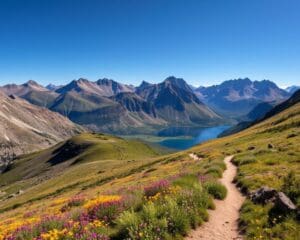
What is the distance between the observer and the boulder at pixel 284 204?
37.8 ft

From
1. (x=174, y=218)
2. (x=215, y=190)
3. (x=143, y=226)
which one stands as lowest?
(x=215, y=190)

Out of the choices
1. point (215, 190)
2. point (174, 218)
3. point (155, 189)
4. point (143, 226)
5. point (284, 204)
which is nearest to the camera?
point (143, 226)

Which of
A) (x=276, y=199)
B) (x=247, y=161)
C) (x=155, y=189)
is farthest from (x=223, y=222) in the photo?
(x=247, y=161)

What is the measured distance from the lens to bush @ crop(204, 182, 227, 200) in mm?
16062

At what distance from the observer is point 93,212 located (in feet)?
41.9

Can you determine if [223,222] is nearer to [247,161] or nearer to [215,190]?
[215,190]

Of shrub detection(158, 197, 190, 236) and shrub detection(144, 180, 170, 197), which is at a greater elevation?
shrub detection(144, 180, 170, 197)

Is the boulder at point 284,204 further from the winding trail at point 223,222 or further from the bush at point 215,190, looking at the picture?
the bush at point 215,190

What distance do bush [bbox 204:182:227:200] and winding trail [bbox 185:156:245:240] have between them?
30 centimetres

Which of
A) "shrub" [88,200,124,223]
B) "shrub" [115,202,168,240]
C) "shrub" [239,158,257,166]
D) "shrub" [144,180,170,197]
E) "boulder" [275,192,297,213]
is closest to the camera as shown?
"shrub" [115,202,168,240]

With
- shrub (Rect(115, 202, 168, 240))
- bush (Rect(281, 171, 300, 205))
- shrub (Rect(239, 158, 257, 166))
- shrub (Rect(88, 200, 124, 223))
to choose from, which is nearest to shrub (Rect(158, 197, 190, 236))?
shrub (Rect(115, 202, 168, 240))

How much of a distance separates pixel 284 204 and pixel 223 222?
104 inches

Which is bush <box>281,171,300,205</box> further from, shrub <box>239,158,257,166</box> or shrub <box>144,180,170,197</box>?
shrub <box>239,158,257,166</box>

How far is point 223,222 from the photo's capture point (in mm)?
12828
